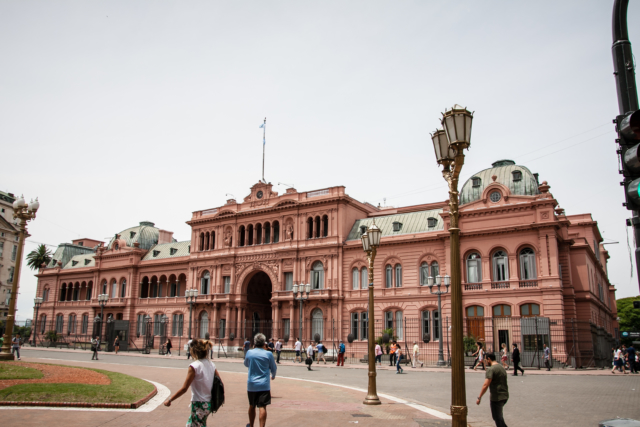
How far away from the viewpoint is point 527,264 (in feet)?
127

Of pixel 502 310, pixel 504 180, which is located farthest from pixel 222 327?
pixel 504 180

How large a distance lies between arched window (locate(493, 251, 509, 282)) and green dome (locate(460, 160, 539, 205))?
185 inches

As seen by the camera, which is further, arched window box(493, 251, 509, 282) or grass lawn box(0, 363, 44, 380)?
arched window box(493, 251, 509, 282)

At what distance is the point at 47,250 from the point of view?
293ft

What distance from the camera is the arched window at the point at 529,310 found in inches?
1475

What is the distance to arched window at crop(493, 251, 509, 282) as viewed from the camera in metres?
39.5

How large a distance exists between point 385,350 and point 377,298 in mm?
5181

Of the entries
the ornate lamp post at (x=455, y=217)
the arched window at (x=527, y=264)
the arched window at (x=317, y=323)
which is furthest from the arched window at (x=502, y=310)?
the ornate lamp post at (x=455, y=217)

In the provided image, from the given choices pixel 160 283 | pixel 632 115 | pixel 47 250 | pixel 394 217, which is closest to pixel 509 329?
pixel 394 217

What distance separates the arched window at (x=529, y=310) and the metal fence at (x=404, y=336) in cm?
101

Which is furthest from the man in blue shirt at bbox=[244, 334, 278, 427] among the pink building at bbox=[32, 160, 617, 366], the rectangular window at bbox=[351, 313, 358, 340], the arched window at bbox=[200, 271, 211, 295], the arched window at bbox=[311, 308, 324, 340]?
the arched window at bbox=[200, 271, 211, 295]

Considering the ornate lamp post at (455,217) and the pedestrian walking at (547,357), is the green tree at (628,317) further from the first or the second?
the ornate lamp post at (455,217)

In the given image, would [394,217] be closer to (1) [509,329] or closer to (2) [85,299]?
(1) [509,329]

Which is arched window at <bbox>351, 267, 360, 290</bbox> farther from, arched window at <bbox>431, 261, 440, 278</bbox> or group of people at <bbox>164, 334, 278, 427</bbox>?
group of people at <bbox>164, 334, 278, 427</bbox>
